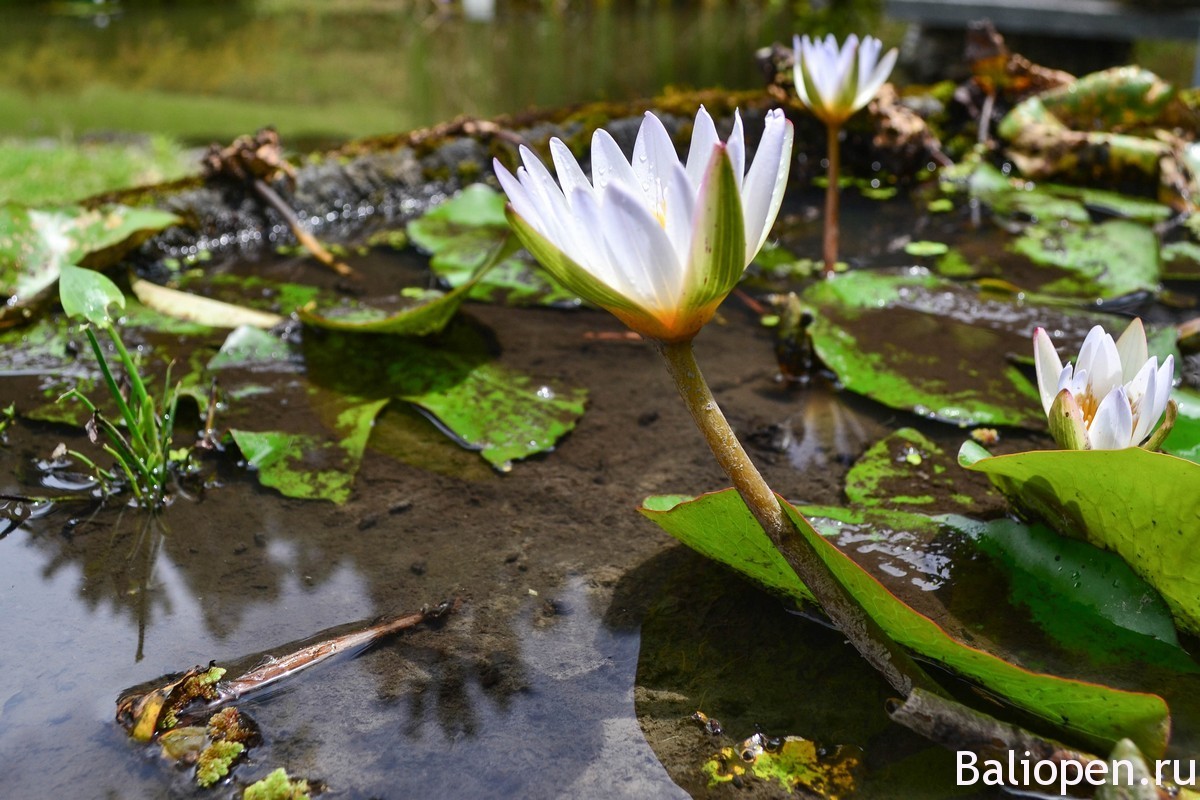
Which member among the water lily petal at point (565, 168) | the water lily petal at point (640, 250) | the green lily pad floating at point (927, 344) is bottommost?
the green lily pad floating at point (927, 344)

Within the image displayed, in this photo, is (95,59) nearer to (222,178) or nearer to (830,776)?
(222,178)

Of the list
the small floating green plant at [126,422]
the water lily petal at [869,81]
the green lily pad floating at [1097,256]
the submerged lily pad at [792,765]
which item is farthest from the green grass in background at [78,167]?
the green lily pad floating at [1097,256]

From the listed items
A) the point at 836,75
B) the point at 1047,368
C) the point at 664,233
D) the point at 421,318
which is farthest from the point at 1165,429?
the point at 421,318

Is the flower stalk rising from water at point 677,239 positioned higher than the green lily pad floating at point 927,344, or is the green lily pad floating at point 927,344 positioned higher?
the flower stalk rising from water at point 677,239

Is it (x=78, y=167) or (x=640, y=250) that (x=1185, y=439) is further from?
(x=78, y=167)

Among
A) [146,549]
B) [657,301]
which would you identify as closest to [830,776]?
[657,301]

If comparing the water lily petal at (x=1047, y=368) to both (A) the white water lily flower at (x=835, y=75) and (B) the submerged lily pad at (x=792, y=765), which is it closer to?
(B) the submerged lily pad at (x=792, y=765)

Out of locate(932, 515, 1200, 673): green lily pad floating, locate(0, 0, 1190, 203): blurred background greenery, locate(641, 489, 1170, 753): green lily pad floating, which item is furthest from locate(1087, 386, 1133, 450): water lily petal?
locate(0, 0, 1190, 203): blurred background greenery
